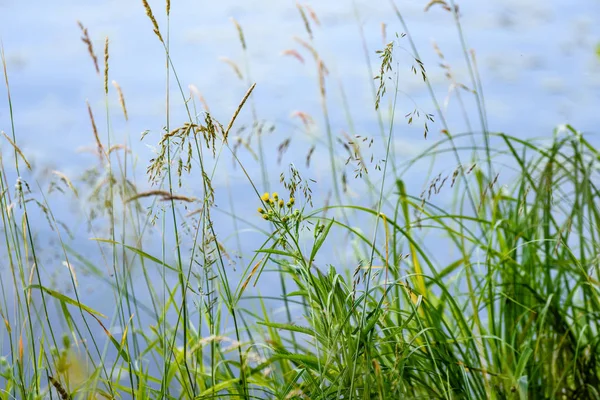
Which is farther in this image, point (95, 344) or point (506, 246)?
point (506, 246)

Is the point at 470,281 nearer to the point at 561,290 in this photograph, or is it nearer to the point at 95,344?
the point at 561,290

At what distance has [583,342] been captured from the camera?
1.98 m

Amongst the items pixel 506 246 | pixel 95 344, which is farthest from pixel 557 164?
pixel 95 344

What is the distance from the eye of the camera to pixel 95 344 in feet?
5.18

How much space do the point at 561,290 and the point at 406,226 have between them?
502mm


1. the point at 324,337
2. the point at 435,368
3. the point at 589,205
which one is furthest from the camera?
the point at 589,205

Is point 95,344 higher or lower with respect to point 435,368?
higher

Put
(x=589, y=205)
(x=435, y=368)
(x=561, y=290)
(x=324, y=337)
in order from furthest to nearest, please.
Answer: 1. (x=561, y=290)
2. (x=589, y=205)
3. (x=435, y=368)
4. (x=324, y=337)

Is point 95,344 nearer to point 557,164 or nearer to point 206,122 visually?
point 206,122

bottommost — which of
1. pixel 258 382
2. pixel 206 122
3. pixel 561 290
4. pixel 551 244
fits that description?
pixel 258 382

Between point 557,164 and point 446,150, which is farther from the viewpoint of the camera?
point 446,150

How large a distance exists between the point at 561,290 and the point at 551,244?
0.13 m

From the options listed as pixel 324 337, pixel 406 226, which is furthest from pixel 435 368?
pixel 406 226

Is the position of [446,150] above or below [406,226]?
above
